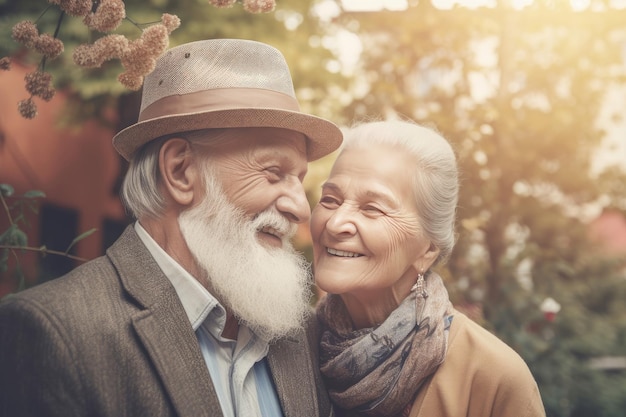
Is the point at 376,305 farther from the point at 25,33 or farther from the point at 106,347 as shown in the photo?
the point at 25,33

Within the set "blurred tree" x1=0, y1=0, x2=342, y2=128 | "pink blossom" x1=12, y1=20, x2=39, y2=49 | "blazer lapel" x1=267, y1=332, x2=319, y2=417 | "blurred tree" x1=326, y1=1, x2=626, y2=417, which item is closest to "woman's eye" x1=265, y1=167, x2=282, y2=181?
"blazer lapel" x1=267, y1=332, x2=319, y2=417

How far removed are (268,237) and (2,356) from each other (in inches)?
40.4

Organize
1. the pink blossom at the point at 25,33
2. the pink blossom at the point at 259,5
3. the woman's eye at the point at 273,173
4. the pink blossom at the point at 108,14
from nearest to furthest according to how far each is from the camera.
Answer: the pink blossom at the point at 108,14 < the pink blossom at the point at 25,33 < the pink blossom at the point at 259,5 < the woman's eye at the point at 273,173

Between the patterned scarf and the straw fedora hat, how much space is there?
86cm

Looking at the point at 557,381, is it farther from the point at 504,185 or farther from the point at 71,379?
the point at 71,379

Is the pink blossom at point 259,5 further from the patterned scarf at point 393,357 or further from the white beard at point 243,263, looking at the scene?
the patterned scarf at point 393,357

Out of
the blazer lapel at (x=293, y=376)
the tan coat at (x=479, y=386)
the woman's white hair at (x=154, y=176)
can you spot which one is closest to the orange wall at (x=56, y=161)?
the woman's white hair at (x=154, y=176)

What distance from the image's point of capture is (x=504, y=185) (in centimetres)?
663

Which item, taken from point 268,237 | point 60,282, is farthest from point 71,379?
point 268,237

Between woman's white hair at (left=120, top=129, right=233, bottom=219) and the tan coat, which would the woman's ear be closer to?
the tan coat

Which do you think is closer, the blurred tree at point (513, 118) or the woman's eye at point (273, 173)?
the woman's eye at point (273, 173)

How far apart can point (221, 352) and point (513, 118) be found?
16.3 feet

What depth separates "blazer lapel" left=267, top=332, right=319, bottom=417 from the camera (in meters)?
2.59

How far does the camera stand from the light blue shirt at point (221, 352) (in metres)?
2.40
